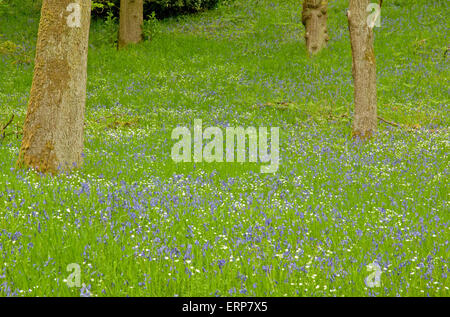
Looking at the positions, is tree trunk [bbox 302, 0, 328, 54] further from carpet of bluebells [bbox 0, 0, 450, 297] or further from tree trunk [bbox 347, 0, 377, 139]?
tree trunk [bbox 347, 0, 377, 139]

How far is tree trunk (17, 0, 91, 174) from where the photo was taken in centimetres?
747

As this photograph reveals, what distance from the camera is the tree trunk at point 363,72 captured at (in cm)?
1105

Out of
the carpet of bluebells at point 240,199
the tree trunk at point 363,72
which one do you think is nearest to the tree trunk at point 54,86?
the carpet of bluebells at point 240,199

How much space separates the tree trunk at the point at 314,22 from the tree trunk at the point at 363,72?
342 inches

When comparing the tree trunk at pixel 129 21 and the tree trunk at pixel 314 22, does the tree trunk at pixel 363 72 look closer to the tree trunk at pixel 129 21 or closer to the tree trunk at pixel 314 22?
the tree trunk at pixel 314 22

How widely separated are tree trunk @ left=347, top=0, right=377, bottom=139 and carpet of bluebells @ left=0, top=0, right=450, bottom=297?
542 millimetres

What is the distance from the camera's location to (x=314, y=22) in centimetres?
1956

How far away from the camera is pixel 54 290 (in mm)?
3908

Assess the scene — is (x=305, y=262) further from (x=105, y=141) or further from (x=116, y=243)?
(x=105, y=141)

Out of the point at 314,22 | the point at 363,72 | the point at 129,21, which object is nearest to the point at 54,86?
the point at 363,72

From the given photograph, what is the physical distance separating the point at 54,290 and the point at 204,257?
56.2 inches
